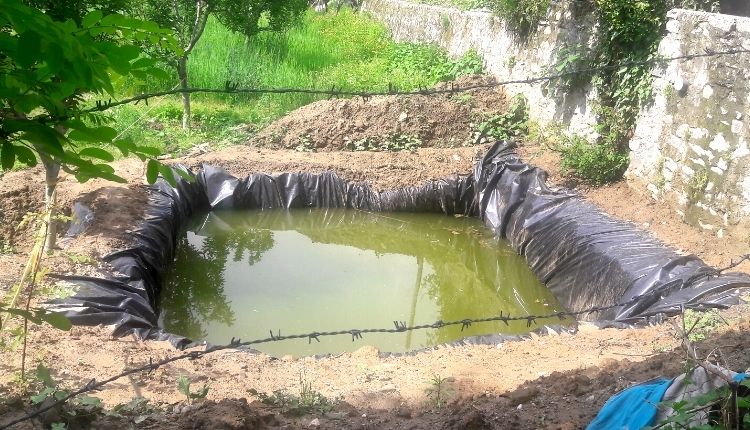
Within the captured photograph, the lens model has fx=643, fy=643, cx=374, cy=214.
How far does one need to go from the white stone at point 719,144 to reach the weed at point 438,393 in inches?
143

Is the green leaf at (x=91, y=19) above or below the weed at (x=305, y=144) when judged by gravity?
above

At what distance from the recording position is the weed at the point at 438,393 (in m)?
3.55

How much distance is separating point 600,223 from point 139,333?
446 centimetres

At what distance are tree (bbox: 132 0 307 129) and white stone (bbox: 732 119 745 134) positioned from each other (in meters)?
5.91

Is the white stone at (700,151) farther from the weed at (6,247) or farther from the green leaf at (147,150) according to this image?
the weed at (6,247)

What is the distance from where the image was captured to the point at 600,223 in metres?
6.50

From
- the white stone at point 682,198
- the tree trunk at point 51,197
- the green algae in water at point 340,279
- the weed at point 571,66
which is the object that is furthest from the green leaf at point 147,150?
the weed at point 571,66

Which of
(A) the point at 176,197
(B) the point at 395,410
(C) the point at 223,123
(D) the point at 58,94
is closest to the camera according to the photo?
(D) the point at 58,94

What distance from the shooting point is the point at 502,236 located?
7.82 metres

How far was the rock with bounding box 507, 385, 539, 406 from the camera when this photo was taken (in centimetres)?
323

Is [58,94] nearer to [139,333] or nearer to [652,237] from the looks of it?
[139,333]

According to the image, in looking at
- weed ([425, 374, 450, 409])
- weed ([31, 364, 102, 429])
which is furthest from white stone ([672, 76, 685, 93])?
weed ([31, 364, 102, 429])

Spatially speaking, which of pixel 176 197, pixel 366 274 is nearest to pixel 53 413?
pixel 366 274

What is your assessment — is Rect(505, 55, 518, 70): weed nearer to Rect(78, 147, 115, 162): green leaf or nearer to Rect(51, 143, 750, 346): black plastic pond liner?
Rect(51, 143, 750, 346): black plastic pond liner
